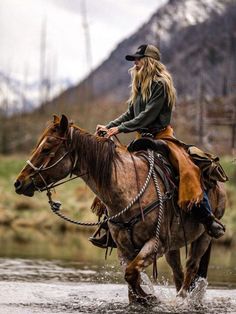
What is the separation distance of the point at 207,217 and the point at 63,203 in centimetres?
2250

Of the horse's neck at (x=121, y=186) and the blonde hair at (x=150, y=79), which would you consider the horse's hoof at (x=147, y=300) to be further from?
the blonde hair at (x=150, y=79)

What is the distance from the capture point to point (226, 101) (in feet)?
179

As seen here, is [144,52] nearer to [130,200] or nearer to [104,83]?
[130,200]

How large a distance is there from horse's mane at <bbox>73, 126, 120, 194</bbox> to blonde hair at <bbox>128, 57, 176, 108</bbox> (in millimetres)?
1118

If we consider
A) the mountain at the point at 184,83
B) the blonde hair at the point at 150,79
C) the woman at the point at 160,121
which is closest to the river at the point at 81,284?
the woman at the point at 160,121

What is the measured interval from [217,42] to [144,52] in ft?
250

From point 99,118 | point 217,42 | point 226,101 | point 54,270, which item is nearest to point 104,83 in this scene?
point 217,42

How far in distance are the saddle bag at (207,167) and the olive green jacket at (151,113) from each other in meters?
0.53

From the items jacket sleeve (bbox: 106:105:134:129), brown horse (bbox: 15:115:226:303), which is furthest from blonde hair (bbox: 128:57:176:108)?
brown horse (bbox: 15:115:226:303)

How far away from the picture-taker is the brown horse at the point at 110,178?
31.9ft

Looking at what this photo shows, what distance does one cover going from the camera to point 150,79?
1059 centimetres

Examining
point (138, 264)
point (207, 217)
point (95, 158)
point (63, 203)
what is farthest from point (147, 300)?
point (63, 203)

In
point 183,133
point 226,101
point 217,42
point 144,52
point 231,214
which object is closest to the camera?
point 144,52

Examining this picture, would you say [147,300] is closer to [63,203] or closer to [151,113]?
[151,113]
